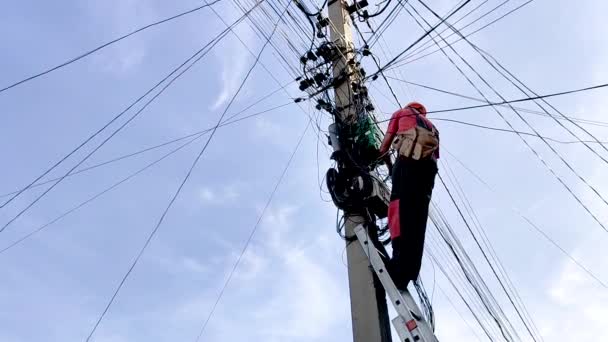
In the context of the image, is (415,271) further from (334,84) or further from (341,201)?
(334,84)

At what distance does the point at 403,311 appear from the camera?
414cm

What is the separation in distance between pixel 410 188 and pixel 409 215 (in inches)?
9.1

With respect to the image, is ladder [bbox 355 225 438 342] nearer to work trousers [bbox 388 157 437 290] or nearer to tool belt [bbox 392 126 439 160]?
work trousers [bbox 388 157 437 290]

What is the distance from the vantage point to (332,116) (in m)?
5.85

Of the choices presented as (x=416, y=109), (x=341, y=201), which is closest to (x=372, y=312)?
(x=341, y=201)

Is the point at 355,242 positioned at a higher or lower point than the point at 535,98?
lower

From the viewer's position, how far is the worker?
431cm

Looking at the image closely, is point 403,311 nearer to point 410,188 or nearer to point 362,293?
point 362,293

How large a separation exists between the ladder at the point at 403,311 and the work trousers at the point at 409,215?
78 mm

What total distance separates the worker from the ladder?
8 centimetres

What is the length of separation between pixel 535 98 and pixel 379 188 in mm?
1982

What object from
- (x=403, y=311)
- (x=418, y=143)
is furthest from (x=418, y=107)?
(x=403, y=311)

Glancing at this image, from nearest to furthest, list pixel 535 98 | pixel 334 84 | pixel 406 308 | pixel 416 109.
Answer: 1. pixel 406 308
2. pixel 416 109
3. pixel 535 98
4. pixel 334 84

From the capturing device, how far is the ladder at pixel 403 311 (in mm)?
3973
